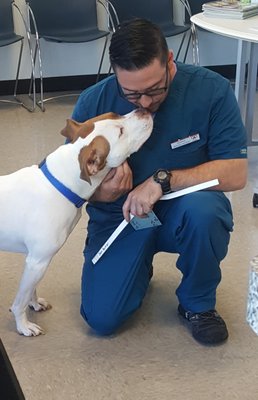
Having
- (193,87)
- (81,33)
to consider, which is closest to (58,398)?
(193,87)

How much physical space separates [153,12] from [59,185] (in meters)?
3.47

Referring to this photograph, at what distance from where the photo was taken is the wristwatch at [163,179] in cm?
191

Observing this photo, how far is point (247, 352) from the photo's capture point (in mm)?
1999

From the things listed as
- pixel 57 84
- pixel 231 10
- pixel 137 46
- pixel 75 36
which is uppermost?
pixel 137 46

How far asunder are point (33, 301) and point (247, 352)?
2.39 ft

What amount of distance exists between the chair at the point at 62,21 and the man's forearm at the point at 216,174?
2.92m

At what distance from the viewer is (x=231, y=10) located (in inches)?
137

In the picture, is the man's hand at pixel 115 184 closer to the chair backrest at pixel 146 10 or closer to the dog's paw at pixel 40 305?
the dog's paw at pixel 40 305

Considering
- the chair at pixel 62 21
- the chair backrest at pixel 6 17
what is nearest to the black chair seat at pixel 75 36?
the chair at pixel 62 21

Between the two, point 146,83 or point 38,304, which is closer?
point 146,83

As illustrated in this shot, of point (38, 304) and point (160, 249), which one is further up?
point (160, 249)

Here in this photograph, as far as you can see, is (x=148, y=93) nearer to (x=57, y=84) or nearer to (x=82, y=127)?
(x=82, y=127)

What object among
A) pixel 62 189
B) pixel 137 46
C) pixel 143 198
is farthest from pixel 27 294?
pixel 137 46

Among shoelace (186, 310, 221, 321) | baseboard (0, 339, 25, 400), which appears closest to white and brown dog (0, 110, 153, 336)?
shoelace (186, 310, 221, 321)
